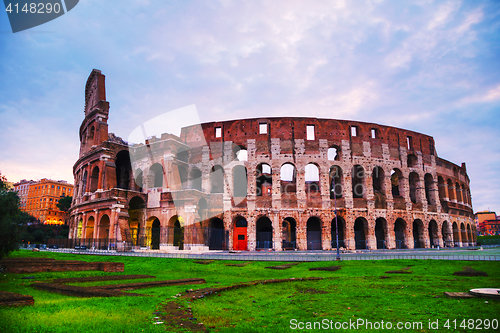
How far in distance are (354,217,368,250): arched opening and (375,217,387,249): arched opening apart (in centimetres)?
214

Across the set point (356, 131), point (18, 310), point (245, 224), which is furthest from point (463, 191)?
point (18, 310)

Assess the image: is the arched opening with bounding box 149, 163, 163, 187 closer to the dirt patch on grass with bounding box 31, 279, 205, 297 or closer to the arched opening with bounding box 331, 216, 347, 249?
the arched opening with bounding box 331, 216, 347, 249

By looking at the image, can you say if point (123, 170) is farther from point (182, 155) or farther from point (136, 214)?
point (182, 155)

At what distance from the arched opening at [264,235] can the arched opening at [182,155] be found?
11.9 meters

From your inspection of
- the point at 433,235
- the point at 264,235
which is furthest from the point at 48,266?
the point at 433,235

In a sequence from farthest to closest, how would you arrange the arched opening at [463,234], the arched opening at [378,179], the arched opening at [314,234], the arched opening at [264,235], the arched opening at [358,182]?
the arched opening at [463,234], the arched opening at [378,179], the arched opening at [358,182], the arched opening at [314,234], the arched opening at [264,235]

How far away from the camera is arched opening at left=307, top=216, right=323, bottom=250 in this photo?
35.2 m

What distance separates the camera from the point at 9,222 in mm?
10016

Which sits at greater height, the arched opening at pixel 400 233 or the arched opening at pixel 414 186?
the arched opening at pixel 414 186

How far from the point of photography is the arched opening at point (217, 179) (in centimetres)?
3762

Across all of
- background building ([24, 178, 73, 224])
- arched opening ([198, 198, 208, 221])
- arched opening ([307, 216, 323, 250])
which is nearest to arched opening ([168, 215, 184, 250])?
arched opening ([198, 198, 208, 221])

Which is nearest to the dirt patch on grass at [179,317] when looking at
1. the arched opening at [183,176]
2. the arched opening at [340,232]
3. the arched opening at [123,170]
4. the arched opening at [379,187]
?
the arched opening at [340,232]

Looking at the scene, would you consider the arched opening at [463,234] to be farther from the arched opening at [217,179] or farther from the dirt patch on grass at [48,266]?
the dirt patch on grass at [48,266]

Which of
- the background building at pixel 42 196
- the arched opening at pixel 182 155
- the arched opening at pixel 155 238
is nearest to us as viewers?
the arched opening at pixel 155 238
